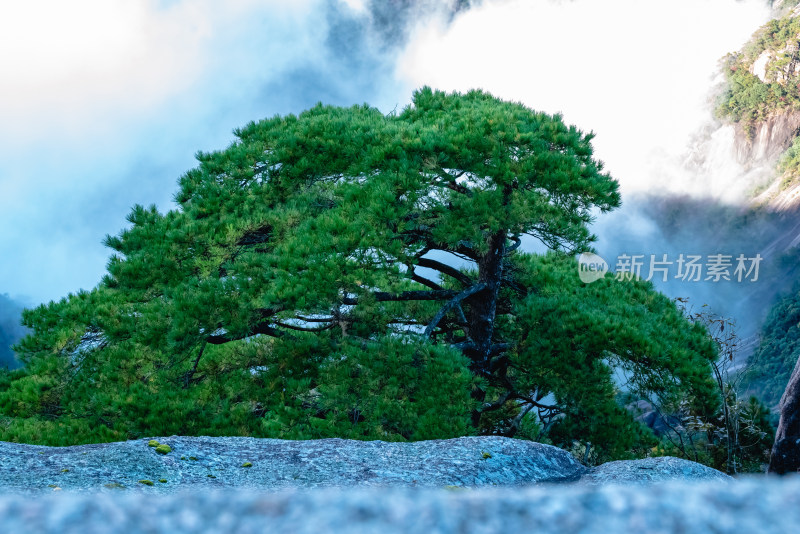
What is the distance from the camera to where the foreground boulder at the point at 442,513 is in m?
1.21

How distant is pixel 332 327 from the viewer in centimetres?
746

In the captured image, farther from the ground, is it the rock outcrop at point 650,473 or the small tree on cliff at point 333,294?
the small tree on cliff at point 333,294

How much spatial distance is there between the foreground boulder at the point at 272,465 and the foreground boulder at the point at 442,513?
2.02m

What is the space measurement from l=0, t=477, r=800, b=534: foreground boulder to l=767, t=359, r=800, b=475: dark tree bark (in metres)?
5.14

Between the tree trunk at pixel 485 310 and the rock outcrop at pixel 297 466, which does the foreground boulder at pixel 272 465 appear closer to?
the rock outcrop at pixel 297 466

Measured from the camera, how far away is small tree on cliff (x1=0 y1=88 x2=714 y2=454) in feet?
20.9

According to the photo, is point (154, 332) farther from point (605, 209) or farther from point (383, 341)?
point (605, 209)

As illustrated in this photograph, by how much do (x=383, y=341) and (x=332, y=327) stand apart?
99 centimetres

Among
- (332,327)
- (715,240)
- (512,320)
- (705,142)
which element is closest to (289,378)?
(332,327)

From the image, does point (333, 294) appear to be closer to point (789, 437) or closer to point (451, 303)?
point (451, 303)

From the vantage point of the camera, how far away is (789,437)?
568 centimetres

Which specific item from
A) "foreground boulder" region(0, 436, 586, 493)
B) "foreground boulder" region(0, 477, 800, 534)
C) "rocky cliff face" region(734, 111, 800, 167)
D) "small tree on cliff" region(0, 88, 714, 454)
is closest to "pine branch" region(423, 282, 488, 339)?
"small tree on cliff" region(0, 88, 714, 454)

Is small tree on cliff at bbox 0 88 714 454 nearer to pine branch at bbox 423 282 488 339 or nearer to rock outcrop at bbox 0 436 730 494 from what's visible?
pine branch at bbox 423 282 488 339

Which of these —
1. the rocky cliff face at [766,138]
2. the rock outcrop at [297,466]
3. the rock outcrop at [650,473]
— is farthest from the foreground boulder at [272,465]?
the rocky cliff face at [766,138]
